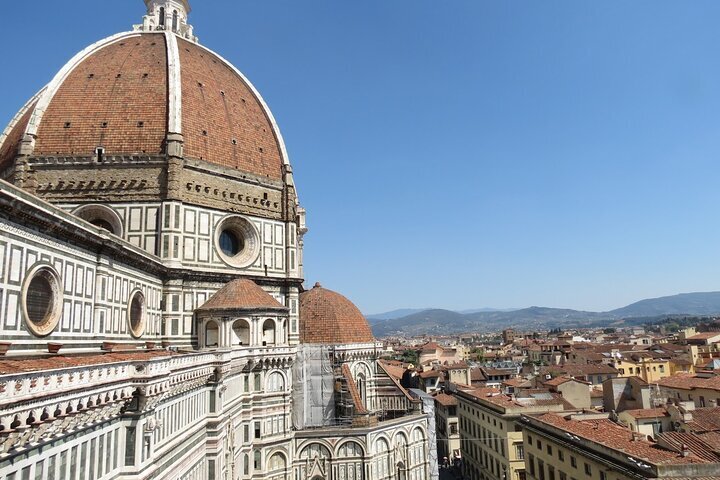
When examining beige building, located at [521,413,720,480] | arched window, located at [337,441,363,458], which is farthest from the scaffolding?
beige building, located at [521,413,720,480]

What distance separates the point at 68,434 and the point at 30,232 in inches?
321

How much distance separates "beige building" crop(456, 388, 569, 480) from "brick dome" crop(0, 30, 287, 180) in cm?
2168

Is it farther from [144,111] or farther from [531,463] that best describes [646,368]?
[144,111]

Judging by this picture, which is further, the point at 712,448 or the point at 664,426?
the point at 664,426

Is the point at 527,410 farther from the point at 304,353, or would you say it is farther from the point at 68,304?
the point at 68,304

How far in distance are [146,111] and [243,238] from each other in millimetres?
8666

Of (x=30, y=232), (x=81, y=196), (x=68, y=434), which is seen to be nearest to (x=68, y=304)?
(x=30, y=232)

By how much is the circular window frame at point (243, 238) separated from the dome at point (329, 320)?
293 inches

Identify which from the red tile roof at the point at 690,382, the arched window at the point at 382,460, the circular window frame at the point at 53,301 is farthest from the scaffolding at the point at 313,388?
the red tile roof at the point at 690,382

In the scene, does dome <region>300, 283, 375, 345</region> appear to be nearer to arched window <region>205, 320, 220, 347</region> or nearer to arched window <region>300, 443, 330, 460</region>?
arched window <region>300, 443, 330, 460</region>

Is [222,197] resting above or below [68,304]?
above

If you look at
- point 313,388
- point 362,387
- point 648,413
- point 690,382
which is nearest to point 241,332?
point 313,388

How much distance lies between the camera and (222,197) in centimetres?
3012

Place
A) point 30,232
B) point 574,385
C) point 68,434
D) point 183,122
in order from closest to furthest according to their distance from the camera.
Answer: point 68,434
point 30,232
point 183,122
point 574,385
